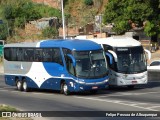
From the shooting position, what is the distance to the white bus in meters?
31.8

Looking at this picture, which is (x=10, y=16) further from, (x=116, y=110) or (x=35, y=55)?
(x=116, y=110)

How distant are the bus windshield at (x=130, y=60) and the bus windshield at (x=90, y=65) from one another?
197 cm

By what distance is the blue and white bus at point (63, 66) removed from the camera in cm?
2938

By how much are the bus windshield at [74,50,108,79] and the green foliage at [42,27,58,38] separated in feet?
148

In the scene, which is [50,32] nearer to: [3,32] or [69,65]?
[3,32]

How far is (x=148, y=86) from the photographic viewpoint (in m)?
34.8

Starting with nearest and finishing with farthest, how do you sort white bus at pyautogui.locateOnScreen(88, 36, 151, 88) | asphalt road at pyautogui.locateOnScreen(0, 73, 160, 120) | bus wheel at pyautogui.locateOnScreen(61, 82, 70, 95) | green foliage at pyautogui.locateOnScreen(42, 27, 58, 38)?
asphalt road at pyautogui.locateOnScreen(0, 73, 160, 120) → bus wheel at pyautogui.locateOnScreen(61, 82, 70, 95) → white bus at pyautogui.locateOnScreen(88, 36, 151, 88) → green foliage at pyautogui.locateOnScreen(42, 27, 58, 38)

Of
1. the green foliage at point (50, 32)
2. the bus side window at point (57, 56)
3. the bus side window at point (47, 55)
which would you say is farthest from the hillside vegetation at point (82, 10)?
the bus side window at point (57, 56)

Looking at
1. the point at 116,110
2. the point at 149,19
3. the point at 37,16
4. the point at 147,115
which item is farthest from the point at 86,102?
the point at 37,16

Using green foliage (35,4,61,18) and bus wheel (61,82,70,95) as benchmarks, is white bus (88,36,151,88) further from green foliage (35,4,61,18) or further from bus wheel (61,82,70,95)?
green foliage (35,4,61,18)

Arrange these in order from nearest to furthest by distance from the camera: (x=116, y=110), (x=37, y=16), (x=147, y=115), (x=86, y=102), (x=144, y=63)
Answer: (x=147, y=115) < (x=116, y=110) < (x=86, y=102) < (x=144, y=63) < (x=37, y=16)

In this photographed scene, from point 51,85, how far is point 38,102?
5170 mm

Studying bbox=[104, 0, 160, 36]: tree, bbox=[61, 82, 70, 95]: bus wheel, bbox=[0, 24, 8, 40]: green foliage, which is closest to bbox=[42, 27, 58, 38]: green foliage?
bbox=[0, 24, 8, 40]: green foliage

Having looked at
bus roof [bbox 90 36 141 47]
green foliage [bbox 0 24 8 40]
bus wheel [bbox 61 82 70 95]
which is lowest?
green foliage [bbox 0 24 8 40]
